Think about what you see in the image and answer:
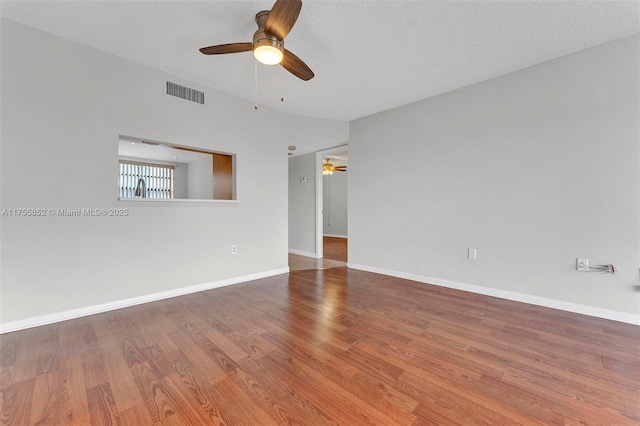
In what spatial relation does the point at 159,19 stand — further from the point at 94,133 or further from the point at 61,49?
the point at 94,133

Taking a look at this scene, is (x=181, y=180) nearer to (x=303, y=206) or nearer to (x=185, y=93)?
(x=185, y=93)

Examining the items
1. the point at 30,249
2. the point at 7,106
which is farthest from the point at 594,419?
the point at 7,106

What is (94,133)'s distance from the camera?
8.43 feet

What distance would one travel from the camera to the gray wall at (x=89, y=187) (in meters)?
2.21

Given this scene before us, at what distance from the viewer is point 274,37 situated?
1.95 m

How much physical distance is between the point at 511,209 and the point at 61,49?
4901 mm

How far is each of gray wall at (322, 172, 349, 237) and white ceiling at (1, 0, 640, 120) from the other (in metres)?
6.06

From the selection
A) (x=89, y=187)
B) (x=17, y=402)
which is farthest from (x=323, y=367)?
(x=89, y=187)

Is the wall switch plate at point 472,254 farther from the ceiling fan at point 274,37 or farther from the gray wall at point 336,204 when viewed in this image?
the gray wall at point 336,204

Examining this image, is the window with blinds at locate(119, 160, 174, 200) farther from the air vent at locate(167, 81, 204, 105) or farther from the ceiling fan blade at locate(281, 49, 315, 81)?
the ceiling fan blade at locate(281, 49, 315, 81)

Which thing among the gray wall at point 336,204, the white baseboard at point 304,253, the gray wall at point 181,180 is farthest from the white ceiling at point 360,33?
the gray wall at point 336,204

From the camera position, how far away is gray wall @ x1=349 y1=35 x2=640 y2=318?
95.2 inches

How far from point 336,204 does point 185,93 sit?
21.9 ft

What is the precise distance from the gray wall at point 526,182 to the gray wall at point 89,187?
2.54 metres
